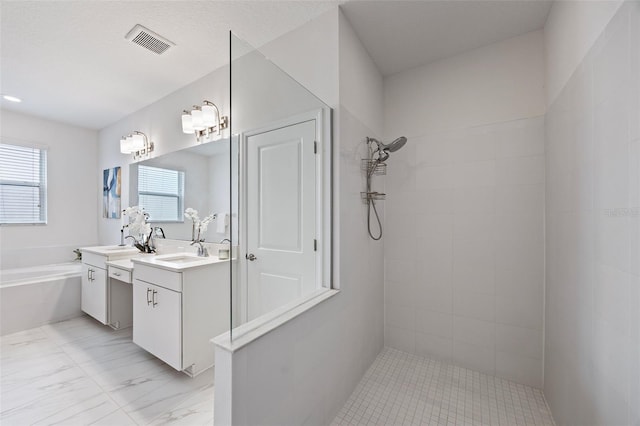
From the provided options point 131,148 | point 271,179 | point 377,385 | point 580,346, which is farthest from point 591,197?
point 131,148

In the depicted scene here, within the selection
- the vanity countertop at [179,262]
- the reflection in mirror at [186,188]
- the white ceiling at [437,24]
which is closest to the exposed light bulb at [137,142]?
the reflection in mirror at [186,188]

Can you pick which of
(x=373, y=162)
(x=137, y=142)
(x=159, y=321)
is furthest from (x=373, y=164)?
(x=137, y=142)

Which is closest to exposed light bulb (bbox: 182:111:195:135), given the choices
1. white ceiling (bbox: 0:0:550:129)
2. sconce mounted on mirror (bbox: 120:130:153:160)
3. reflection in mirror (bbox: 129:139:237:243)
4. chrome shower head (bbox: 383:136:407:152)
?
reflection in mirror (bbox: 129:139:237:243)

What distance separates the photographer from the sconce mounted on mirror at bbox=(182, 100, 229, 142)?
7.89 feet

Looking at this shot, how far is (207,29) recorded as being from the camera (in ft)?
6.13

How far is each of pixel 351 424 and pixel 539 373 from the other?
138 centimetres

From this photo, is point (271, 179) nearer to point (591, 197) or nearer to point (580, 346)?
point (591, 197)

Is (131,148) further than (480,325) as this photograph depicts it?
Yes

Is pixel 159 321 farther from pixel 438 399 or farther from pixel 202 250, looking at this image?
pixel 438 399

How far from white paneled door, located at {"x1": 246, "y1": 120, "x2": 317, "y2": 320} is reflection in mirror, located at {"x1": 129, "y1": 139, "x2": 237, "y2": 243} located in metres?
0.85

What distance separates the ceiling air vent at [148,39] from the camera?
1.87 metres

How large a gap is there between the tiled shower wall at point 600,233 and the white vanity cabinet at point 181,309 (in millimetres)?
2186

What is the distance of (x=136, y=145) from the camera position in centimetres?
315

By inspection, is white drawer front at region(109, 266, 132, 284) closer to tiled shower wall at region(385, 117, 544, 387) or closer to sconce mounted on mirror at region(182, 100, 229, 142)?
sconce mounted on mirror at region(182, 100, 229, 142)
